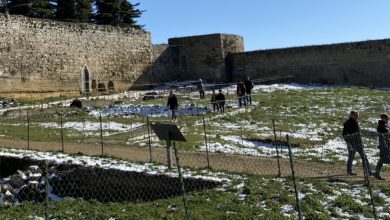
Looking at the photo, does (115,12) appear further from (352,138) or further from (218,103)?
(352,138)

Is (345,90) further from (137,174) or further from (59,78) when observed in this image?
(137,174)

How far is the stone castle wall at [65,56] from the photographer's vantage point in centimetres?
3173

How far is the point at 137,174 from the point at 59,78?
23.8m

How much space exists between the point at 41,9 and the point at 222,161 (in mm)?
31057

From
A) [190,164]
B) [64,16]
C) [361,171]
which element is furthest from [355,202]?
[64,16]

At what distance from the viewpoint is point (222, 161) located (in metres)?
14.7

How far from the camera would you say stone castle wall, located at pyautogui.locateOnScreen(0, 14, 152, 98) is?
1249 inches

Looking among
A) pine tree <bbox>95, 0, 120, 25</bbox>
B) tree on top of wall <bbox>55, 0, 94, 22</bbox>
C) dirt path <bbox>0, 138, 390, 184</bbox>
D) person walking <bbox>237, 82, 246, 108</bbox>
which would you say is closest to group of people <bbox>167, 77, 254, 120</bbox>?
person walking <bbox>237, 82, 246, 108</bbox>

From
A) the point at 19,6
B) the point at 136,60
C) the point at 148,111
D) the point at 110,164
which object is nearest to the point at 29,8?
the point at 19,6

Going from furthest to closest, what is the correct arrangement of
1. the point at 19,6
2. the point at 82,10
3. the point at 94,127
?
the point at 82,10
the point at 19,6
the point at 94,127

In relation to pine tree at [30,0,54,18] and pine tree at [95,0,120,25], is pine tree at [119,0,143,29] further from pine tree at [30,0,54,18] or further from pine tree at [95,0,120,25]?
pine tree at [30,0,54,18]

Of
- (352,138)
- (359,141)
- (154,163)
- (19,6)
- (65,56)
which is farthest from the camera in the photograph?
(19,6)

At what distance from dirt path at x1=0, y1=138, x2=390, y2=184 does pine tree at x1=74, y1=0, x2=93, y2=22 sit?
29.2m

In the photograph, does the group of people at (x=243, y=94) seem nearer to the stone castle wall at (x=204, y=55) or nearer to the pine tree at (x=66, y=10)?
the stone castle wall at (x=204, y=55)
